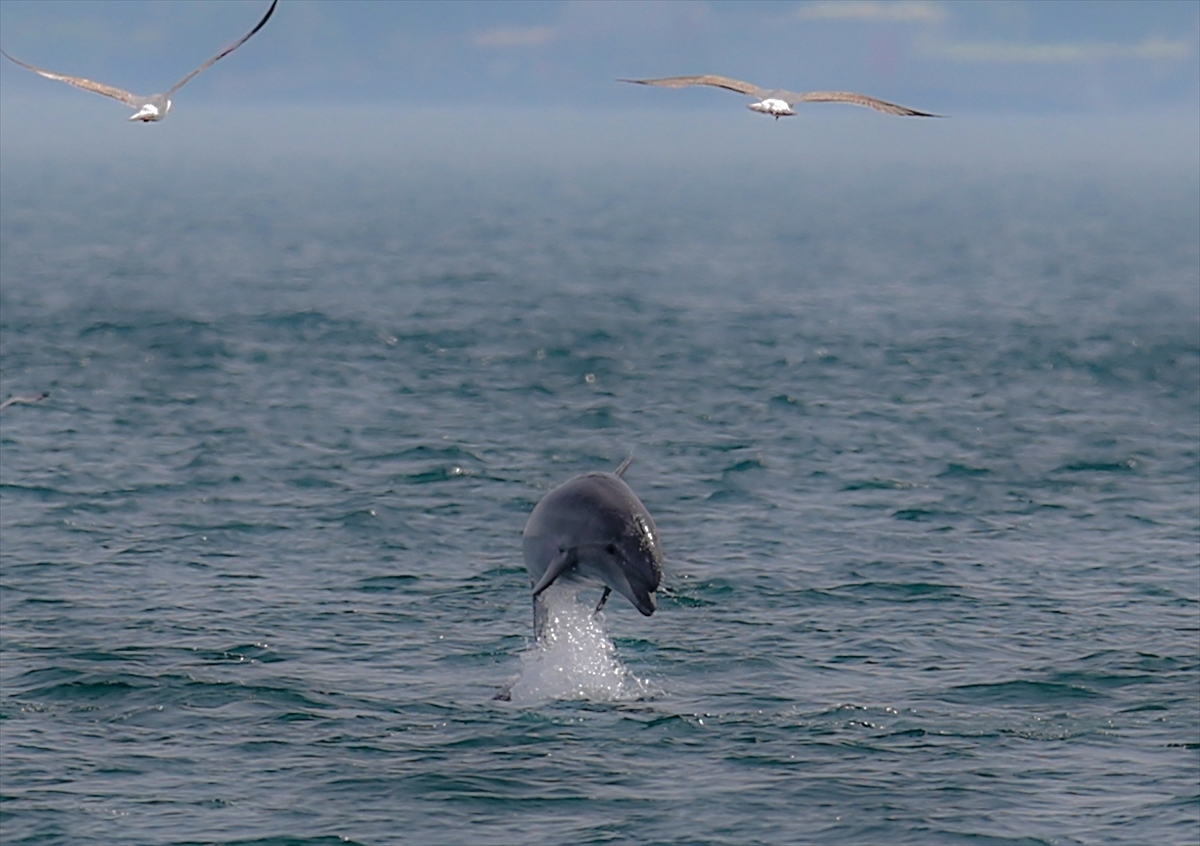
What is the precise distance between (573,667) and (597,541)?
1210cm

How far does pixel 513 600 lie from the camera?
5266 cm

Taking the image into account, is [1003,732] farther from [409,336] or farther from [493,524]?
[409,336]

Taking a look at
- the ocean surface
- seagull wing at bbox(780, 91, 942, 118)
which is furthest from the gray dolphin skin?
seagull wing at bbox(780, 91, 942, 118)

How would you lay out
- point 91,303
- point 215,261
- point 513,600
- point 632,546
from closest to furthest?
point 632,546, point 513,600, point 91,303, point 215,261

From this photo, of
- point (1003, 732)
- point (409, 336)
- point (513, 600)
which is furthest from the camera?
point (409, 336)

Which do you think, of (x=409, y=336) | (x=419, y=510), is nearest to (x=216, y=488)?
(x=419, y=510)

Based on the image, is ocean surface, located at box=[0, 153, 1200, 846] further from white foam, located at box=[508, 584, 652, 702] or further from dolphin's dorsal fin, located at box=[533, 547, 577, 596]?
dolphin's dorsal fin, located at box=[533, 547, 577, 596]

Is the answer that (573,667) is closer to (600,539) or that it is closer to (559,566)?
(559,566)

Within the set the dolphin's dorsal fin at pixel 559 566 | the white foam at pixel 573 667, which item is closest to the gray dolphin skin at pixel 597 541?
the dolphin's dorsal fin at pixel 559 566

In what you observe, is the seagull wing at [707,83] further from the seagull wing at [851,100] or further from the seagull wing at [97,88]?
the seagull wing at [97,88]

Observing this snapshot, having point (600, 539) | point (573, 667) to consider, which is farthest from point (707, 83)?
point (573, 667)

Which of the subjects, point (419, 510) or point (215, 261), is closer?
point (419, 510)

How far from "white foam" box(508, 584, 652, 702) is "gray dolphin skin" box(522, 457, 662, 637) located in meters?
8.70

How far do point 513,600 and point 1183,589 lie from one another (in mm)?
18773
